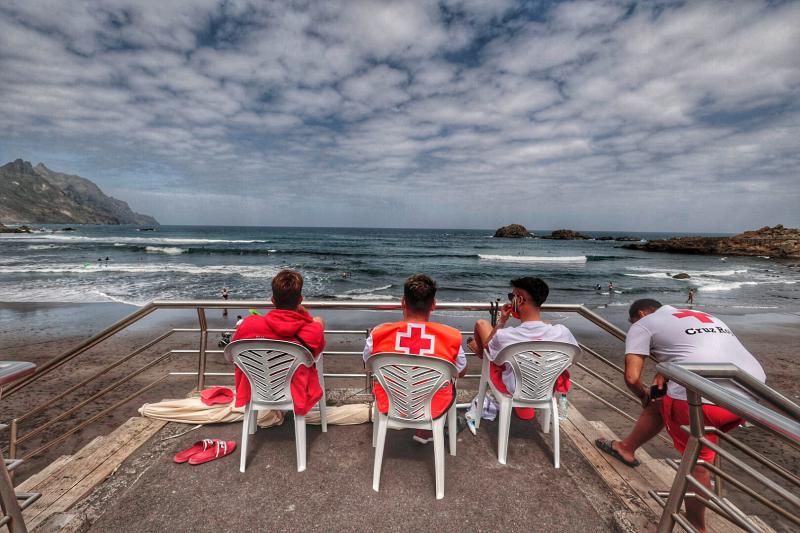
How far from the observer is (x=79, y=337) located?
9.80 meters

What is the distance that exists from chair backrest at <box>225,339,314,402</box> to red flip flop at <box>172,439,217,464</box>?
672 millimetres

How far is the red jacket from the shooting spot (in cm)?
268

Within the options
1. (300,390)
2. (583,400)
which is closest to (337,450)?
(300,390)

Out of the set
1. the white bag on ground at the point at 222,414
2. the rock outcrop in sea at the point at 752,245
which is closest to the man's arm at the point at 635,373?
the white bag on ground at the point at 222,414

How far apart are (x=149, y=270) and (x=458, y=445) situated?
2933cm

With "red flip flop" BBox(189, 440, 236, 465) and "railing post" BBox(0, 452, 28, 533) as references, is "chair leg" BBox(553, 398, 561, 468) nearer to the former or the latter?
"red flip flop" BBox(189, 440, 236, 465)

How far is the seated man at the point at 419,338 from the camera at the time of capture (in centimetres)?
252

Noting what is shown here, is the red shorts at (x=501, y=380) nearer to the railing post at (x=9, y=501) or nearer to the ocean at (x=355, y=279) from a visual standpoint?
Result: the railing post at (x=9, y=501)

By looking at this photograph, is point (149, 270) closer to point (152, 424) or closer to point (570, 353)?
point (152, 424)

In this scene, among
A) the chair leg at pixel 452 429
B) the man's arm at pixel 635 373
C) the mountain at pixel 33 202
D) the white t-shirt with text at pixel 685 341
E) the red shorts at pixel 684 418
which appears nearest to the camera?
the red shorts at pixel 684 418

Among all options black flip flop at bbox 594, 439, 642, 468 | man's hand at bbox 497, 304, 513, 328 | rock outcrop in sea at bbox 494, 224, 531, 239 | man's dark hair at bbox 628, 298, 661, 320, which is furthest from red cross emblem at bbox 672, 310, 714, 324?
rock outcrop in sea at bbox 494, 224, 531, 239

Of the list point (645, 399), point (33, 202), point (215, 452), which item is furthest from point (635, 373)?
point (33, 202)

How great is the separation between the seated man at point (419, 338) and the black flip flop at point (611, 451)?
5.17 ft

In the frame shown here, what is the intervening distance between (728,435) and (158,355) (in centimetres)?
1039
